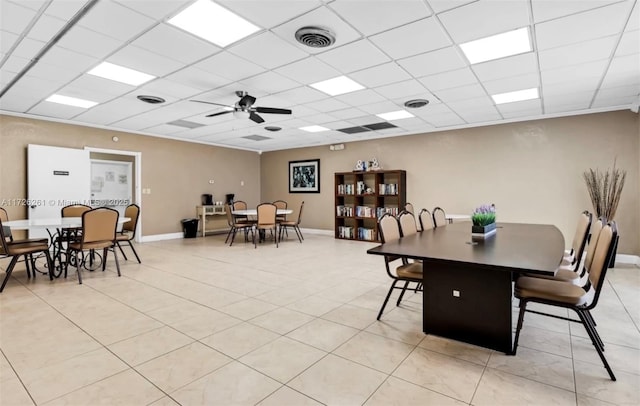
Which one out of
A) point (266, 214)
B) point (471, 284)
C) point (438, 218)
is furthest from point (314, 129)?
point (471, 284)

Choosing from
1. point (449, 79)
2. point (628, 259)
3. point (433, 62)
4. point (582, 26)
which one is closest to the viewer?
point (582, 26)

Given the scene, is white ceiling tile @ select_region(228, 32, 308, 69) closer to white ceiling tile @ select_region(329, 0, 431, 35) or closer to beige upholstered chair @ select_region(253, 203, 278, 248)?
white ceiling tile @ select_region(329, 0, 431, 35)

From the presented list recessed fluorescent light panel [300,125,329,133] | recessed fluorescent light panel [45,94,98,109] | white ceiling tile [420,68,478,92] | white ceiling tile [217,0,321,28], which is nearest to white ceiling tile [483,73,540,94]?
white ceiling tile [420,68,478,92]

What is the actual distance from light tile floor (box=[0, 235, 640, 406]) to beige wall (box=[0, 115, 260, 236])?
10.1 feet

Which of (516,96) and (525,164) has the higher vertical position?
(516,96)

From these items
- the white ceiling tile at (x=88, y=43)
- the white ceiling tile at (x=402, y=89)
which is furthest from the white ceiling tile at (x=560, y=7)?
the white ceiling tile at (x=88, y=43)

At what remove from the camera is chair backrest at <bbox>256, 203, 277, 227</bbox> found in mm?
6434

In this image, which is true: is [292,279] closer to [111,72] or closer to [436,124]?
[111,72]

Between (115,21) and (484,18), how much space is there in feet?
10.2

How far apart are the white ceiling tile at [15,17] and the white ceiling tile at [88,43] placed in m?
0.27

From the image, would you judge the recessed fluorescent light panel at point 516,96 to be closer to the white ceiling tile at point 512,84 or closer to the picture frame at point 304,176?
the white ceiling tile at point 512,84

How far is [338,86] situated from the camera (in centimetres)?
429

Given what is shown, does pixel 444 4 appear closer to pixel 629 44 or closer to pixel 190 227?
pixel 629 44

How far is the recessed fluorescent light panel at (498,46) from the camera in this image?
2.94 m
